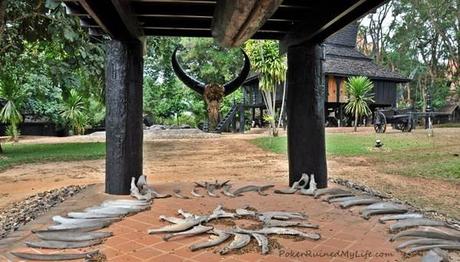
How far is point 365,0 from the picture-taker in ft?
12.4

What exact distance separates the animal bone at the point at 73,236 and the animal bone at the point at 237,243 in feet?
3.58

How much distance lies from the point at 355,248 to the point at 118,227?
216cm

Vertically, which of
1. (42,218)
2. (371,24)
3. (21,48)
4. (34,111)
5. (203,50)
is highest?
(371,24)

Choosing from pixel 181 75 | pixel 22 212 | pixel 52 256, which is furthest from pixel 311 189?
pixel 181 75

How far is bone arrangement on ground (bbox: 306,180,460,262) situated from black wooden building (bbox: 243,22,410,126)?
18631 mm

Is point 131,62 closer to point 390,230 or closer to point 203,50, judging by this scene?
point 390,230

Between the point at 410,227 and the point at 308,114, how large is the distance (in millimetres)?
2372

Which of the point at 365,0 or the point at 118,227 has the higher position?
the point at 365,0

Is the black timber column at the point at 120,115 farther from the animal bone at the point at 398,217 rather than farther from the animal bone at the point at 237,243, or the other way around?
the animal bone at the point at 398,217

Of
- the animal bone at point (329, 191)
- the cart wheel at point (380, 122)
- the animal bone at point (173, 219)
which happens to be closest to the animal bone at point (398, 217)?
the animal bone at point (329, 191)

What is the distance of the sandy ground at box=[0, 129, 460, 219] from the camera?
6923mm

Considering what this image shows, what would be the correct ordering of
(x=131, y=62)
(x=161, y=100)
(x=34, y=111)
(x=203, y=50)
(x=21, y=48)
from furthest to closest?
(x=161, y=100), (x=203, y=50), (x=34, y=111), (x=21, y=48), (x=131, y=62)

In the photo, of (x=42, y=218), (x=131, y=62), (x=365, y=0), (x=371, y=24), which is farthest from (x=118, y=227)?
(x=371, y=24)

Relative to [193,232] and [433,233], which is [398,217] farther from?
[193,232]
